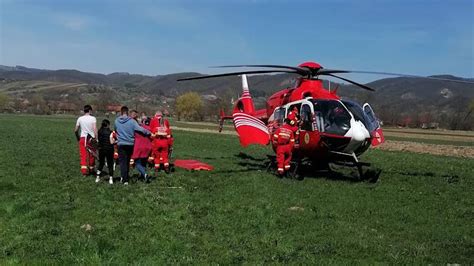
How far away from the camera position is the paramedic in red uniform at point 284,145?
1482cm

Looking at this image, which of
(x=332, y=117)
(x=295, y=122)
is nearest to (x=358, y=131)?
(x=332, y=117)

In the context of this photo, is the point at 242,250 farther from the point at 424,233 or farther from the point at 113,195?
the point at 113,195

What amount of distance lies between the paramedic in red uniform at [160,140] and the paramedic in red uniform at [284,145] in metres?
3.31

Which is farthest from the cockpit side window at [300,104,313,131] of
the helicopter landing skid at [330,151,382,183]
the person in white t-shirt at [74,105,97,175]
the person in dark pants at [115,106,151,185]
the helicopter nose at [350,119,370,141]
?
the person in white t-shirt at [74,105,97,175]

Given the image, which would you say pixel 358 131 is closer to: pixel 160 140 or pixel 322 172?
pixel 322 172

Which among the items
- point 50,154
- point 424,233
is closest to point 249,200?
point 424,233

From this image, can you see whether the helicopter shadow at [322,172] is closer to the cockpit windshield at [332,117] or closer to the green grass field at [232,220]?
the green grass field at [232,220]

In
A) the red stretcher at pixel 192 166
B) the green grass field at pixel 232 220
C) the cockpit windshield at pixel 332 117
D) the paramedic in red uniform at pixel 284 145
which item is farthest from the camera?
the red stretcher at pixel 192 166

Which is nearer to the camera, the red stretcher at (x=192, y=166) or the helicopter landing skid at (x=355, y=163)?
the helicopter landing skid at (x=355, y=163)

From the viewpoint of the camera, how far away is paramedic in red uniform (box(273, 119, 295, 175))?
14820 millimetres

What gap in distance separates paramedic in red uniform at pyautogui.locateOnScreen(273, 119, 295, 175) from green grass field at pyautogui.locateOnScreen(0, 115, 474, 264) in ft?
2.30

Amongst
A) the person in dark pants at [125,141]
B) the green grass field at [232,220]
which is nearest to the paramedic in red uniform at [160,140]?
the green grass field at [232,220]

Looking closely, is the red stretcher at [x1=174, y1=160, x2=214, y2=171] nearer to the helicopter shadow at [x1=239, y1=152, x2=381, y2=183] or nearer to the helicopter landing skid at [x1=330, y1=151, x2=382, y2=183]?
the helicopter shadow at [x1=239, y1=152, x2=381, y2=183]

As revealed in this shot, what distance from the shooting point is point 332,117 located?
14336mm
